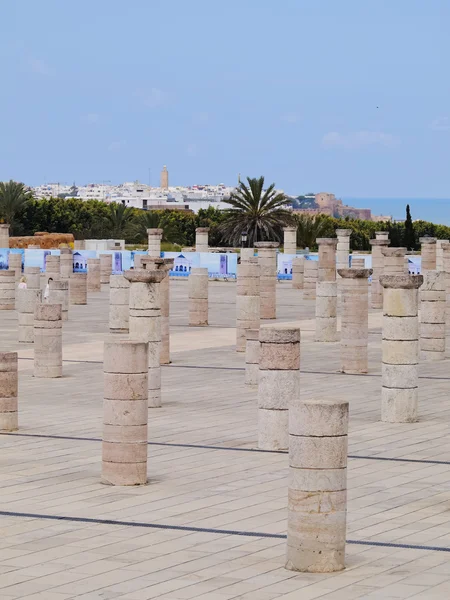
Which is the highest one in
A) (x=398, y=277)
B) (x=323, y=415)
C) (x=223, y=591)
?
(x=398, y=277)

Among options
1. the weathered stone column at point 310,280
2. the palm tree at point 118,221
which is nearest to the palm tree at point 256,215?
the palm tree at point 118,221

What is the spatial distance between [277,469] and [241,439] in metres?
1.45

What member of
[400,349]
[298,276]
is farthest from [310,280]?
[400,349]

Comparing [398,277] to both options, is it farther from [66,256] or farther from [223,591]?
[66,256]

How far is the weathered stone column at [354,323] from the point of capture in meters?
17.2

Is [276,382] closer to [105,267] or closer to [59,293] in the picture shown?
[59,293]

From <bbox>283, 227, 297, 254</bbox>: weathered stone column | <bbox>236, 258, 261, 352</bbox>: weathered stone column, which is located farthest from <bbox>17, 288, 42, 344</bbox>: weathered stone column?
<bbox>283, 227, 297, 254</bbox>: weathered stone column

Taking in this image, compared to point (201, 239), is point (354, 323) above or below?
below

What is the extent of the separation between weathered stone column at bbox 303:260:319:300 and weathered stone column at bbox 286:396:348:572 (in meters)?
25.8

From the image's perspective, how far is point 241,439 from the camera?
12.0 meters

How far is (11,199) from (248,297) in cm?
4207

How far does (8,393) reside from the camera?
1217 centimetres

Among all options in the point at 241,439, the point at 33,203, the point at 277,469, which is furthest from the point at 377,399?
the point at 33,203

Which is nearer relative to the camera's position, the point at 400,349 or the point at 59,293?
the point at 400,349
